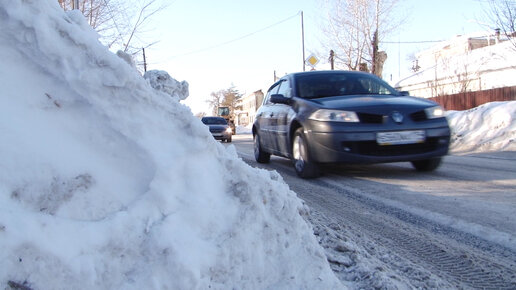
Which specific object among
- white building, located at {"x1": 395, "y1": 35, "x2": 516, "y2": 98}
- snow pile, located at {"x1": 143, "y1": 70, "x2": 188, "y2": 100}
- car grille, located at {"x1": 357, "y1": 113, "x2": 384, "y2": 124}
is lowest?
car grille, located at {"x1": 357, "y1": 113, "x2": 384, "y2": 124}

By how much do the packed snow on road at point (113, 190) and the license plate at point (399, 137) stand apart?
294 cm

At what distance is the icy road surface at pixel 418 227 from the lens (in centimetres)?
205

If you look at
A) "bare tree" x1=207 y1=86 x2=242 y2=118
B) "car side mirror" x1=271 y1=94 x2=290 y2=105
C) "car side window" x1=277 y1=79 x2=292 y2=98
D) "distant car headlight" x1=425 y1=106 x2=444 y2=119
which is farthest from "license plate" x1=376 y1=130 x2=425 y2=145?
"bare tree" x1=207 y1=86 x2=242 y2=118

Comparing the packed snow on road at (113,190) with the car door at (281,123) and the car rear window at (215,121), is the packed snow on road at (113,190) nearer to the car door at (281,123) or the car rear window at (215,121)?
the car door at (281,123)

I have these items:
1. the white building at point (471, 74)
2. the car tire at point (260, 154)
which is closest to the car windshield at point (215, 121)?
the white building at point (471, 74)

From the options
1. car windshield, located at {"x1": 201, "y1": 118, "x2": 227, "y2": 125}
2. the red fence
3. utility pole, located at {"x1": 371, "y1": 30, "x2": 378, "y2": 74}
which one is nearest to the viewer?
the red fence

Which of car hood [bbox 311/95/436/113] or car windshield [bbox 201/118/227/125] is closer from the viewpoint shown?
car hood [bbox 311/95/436/113]

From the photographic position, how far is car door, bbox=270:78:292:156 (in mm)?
5734

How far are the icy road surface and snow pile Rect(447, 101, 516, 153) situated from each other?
161 inches

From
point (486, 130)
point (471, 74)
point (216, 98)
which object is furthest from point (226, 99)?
point (486, 130)

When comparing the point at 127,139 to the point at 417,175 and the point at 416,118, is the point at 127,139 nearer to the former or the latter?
the point at 416,118

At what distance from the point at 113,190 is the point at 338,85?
470 centimetres

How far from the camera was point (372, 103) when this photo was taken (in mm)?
4805

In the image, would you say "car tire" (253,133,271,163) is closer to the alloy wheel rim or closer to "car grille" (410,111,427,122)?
the alloy wheel rim
